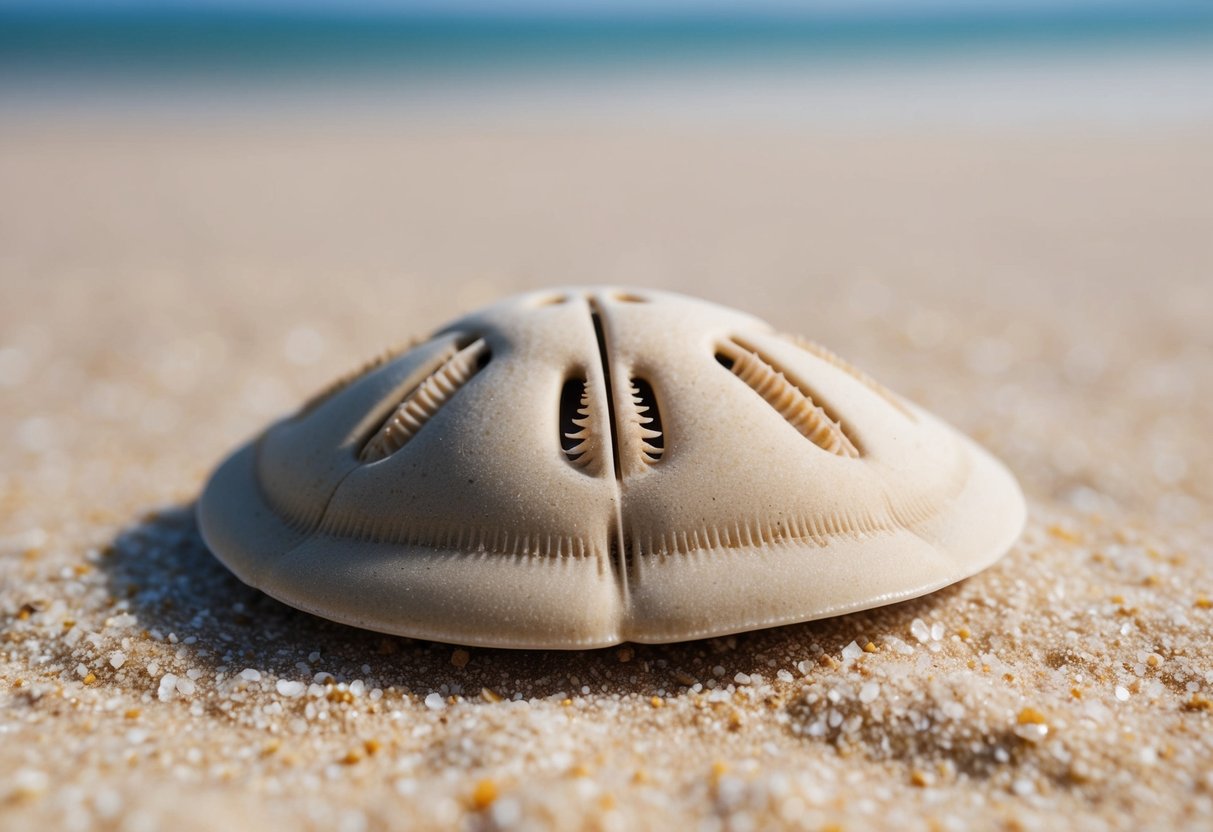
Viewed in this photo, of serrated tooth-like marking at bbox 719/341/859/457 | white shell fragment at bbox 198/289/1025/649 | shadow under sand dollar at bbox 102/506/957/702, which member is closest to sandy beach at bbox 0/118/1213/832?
shadow under sand dollar at bbox 102/506/957/702

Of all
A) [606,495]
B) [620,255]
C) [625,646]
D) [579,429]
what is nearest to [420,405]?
[579,429]

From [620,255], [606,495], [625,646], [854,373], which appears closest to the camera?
[606,495]

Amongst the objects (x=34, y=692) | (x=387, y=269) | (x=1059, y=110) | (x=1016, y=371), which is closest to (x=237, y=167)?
(x=387, y=269)

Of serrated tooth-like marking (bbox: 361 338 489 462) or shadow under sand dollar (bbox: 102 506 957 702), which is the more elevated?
serrated tooth-like marking (bbox: 361 338 489 462)

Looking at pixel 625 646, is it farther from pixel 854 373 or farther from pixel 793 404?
pixel 854 373

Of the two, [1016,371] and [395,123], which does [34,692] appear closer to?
[1016,371]

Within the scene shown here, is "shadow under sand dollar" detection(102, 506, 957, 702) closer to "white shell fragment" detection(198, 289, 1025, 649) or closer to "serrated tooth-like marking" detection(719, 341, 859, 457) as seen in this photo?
"white shell fragment" detection(198, 289, 1025, 649)

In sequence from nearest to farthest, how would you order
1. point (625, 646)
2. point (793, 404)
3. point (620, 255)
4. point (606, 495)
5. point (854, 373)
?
point (606, 495), point (625, 646), point (793, 404), point (854, 373), point (620, 255)
